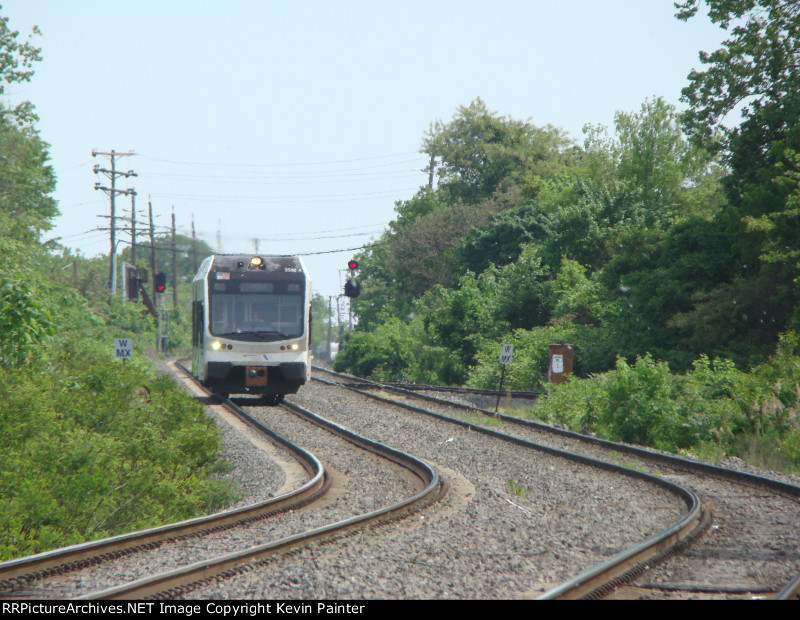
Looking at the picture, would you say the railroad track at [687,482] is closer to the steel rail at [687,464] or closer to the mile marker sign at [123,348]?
the steel rail at [687,464]

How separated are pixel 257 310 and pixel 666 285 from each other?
14.5 metres

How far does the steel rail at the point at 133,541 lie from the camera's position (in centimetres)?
616

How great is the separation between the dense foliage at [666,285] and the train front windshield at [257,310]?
6.71 meters

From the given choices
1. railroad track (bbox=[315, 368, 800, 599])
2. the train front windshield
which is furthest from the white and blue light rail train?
railroad track (bbox=[315, 368, 800, 599])

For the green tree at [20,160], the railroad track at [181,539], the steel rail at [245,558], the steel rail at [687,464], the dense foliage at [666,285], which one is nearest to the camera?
the steel rail at [245,558]

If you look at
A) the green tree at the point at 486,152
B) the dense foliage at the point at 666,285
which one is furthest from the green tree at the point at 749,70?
the green tree at the point at 486,152

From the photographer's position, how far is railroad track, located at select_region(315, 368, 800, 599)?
6.07 meters

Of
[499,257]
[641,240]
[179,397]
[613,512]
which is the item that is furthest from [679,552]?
[499,257]

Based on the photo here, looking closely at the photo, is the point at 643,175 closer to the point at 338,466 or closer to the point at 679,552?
the point at 338,466

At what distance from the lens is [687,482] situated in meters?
11.5

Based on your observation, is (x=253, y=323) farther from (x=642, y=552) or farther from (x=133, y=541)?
(x=642, y=552)

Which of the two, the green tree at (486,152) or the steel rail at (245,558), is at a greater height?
the green tree at (486,152)

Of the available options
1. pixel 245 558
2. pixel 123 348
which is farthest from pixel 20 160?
pixel 245 558

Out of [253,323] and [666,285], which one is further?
[666,285]
